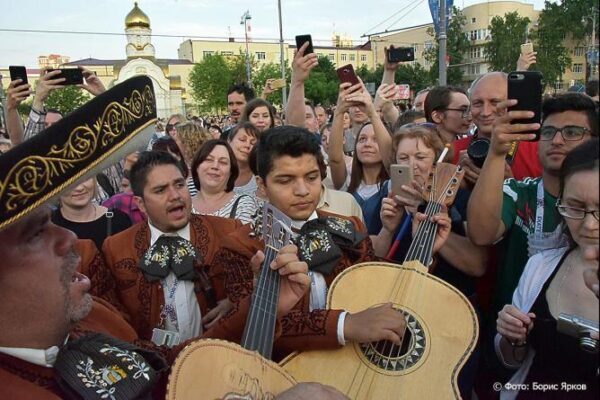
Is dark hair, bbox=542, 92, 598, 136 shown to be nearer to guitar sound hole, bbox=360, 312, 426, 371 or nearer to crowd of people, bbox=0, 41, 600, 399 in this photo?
crowd of people, bbox=0, 41, 600, 399

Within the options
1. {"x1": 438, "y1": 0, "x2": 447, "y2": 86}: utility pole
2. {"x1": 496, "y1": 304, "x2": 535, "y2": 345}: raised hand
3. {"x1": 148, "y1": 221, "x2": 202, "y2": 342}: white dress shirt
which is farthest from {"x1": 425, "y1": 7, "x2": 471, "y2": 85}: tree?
{"x1": 496, "y1": 304, "x2": 535, "y2": 345}: raised hand

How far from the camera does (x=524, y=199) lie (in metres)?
2.53

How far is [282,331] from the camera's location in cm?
202

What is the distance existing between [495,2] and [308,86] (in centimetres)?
2525

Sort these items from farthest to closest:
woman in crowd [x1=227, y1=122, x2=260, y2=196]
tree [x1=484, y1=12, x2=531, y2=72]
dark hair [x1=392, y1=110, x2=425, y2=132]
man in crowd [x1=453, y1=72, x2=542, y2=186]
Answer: tree [x1=484, y1=12, x2=531, y2=72] < dark hair [x1=392, y1=110, x2=425, y2=132] < woman in crowd [x1=227, y1=122, x2=260, y2=196] < man in crowd [x1=453, y1=72, x2=542, y2=186]

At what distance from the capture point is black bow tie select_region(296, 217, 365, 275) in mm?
2189

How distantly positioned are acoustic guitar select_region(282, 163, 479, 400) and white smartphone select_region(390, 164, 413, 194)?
504mm

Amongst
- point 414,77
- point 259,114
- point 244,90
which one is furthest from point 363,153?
point 414,77

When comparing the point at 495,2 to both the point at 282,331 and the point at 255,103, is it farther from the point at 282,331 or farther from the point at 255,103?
the point at 282,331

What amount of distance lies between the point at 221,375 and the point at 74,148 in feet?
2.64

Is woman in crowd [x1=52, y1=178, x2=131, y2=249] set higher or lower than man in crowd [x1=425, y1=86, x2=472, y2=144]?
lower

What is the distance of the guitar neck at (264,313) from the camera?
1.72 m

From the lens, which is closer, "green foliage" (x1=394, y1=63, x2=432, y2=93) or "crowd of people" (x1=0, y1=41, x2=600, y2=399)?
"crowd of people" (x1=0, y1=41, x2=600, y2=399)

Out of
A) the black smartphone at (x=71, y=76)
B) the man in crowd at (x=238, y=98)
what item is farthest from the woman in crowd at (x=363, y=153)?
the man in crowd at (x=238, y=98)
